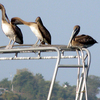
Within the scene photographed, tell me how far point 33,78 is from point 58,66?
7767 centimetres

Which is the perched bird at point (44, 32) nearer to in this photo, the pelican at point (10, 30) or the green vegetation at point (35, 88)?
the pelican at point (10, 30)

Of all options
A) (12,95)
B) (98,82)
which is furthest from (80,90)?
(98,82)

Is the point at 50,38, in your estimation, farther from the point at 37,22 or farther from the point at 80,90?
the point at 80,90

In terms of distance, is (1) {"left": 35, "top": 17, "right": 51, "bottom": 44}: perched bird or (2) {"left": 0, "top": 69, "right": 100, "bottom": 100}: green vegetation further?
(2) {"left": 0, "top": 69, "right": 100, "bottom": 100}: green vegetation

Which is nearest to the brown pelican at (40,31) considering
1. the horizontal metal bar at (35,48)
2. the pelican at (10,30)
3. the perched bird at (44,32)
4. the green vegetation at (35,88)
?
the perched bird at (44,32)

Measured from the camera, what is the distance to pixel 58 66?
20.0 feet

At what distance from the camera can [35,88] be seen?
84.7 m

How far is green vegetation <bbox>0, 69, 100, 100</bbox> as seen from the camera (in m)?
Answer: 81.3

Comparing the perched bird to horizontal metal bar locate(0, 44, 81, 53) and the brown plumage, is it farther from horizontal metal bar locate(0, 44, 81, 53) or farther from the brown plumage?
horizontal metal bar locate(0, 44, 81, 53)

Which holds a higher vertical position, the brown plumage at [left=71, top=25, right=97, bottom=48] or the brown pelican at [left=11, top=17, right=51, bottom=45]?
the brown pelican at [left=11, top=17, right=51, bottom=45]

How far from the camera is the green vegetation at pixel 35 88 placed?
267 ft

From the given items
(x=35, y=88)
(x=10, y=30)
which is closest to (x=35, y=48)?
(x=10, y=30)

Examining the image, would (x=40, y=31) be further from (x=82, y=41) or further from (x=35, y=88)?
(x=35, y=88)

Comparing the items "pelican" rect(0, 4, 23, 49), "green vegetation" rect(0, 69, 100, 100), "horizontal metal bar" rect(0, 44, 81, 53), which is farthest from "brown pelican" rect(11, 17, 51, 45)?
"green vegetation" rect(0, 69, 100, 100)
